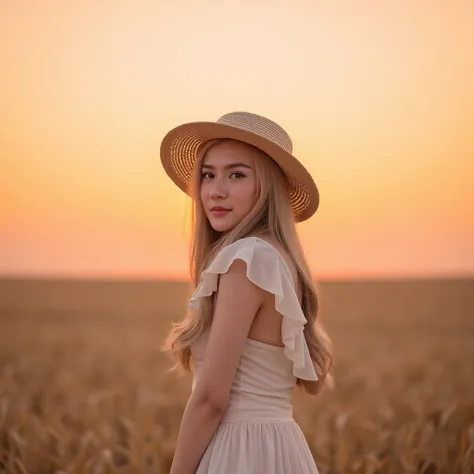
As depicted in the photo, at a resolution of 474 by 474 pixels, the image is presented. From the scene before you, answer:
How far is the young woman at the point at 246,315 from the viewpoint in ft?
8.40

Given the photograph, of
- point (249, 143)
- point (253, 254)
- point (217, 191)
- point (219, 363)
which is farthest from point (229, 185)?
point (219, 363)

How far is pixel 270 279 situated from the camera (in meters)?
2.57

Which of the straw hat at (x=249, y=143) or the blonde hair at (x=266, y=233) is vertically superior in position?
the straw hat at (x=249, y=143)

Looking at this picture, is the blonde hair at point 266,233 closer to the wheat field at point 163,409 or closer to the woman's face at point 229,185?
the woman's face at point 229,185

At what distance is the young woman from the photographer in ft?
8.40

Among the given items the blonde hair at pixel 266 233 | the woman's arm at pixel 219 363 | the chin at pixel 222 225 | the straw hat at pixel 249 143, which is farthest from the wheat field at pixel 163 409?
the woman's arm at pixel 219 363

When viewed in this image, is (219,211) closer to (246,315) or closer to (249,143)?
(249,143)

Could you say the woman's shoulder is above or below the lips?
below

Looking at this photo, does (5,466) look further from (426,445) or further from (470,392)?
(470,392)

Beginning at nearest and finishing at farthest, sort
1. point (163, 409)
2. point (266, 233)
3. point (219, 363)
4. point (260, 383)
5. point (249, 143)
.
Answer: point (219, 363)
point (260, 383)
point (266, 233)
point (249, 143)
point (163, 409)

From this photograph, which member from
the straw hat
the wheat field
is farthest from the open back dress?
the wheat field

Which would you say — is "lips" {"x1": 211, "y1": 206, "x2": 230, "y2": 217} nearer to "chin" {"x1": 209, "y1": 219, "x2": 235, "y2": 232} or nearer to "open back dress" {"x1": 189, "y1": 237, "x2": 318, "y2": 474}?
"chin" {"x1": 209, "y1": 219, "x2": 235, "y2": 232}

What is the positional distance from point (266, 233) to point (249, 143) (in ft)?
1.07

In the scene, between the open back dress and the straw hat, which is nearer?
the open back dress
